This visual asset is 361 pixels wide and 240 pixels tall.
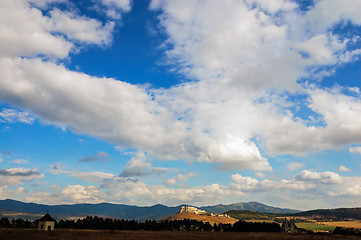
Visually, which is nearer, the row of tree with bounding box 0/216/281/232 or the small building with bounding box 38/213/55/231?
the small building with bounding box 38/213/55/231

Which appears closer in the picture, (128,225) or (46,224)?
(46,224)

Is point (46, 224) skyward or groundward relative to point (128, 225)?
skyward

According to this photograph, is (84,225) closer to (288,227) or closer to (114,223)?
(114,223)

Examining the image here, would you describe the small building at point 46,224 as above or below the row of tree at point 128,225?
above

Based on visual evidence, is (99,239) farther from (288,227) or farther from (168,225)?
(288,227)

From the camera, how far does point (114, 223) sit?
481ft

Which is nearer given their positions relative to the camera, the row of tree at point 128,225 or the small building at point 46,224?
the small building at point 46,224

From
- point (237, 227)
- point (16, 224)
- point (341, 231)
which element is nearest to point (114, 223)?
point (16, 224)

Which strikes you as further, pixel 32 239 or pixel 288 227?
pixel 288 227

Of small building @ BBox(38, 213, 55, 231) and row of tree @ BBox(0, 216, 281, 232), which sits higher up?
small building @ BBox(38, 213, 55, 231)

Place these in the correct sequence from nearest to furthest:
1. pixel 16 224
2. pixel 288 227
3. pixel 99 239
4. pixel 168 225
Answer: pixel 99 239 < pixel 16 224 < pixel 168 225 < pixel 288 227

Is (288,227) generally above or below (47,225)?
below

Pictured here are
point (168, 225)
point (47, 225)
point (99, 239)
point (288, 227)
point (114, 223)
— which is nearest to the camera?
point (99, 239)

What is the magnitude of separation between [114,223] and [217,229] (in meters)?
59.0
